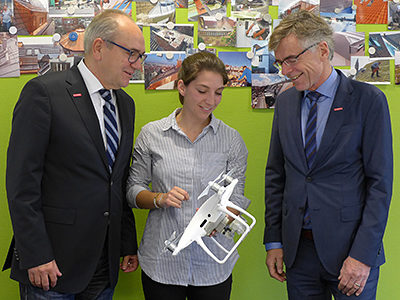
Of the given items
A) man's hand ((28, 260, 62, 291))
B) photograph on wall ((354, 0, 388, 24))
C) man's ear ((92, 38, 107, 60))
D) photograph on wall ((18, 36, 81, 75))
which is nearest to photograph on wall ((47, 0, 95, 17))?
photograph on wall ((18, 36, 81, 75))

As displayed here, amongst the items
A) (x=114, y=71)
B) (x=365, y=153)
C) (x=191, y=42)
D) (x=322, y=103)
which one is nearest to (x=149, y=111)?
(x=191, y=42)

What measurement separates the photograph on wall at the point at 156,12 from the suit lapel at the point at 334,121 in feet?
3.13

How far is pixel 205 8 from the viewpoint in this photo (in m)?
2.04

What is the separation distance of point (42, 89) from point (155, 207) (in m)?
0.60

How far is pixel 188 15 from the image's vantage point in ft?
6.70

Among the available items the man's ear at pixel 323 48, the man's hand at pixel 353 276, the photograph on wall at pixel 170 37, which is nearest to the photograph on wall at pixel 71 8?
the photograph on wall at pixel 170 37

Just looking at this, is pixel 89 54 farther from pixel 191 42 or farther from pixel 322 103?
pixel 322 103

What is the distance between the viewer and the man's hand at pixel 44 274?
141 centimetres

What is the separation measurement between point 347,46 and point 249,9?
54 cm

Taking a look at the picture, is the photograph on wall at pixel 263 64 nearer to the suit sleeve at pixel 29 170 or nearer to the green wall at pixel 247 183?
the green wall at pixel 247 183

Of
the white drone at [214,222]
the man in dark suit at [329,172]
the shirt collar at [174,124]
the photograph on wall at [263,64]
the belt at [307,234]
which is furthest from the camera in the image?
the photograph on wall at [263,64]

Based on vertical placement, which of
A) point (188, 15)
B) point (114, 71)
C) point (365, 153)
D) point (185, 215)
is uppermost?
point (188, 15)

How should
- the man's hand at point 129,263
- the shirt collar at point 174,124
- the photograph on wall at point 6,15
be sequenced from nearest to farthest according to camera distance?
the shirt collar at point 174,124 → the man's hand at point 129,263 → the photograph on wall at point 6,15

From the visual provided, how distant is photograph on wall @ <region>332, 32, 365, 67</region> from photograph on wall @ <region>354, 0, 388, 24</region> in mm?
75
